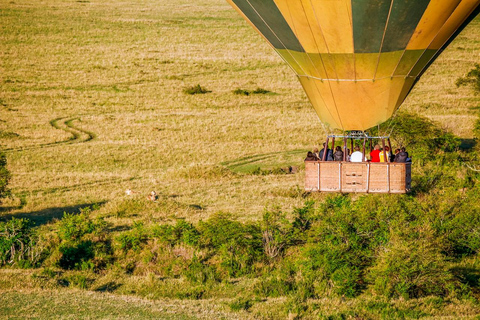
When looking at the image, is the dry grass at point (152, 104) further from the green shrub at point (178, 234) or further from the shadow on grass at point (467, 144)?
the green shrub at point (178, 234)

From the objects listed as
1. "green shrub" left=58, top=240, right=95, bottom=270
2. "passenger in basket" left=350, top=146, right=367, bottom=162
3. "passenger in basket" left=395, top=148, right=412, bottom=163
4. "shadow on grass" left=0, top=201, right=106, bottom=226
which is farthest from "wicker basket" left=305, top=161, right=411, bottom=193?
"shadow on grass" left=0, top=201, right=106, bottom=226

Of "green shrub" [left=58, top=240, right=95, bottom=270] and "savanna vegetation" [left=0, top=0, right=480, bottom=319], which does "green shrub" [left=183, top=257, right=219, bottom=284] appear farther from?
"green shrub" [left=58, top=240, right=95, bottom=270]

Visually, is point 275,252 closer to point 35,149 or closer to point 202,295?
point 202,295

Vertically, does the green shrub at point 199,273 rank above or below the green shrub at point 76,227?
below

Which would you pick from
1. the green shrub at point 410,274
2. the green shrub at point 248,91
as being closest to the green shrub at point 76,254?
the green shrub at point 410,274

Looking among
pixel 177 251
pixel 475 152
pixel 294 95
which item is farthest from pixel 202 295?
pixel 294 95

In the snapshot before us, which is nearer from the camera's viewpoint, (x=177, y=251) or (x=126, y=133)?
(x=177, y=251)
